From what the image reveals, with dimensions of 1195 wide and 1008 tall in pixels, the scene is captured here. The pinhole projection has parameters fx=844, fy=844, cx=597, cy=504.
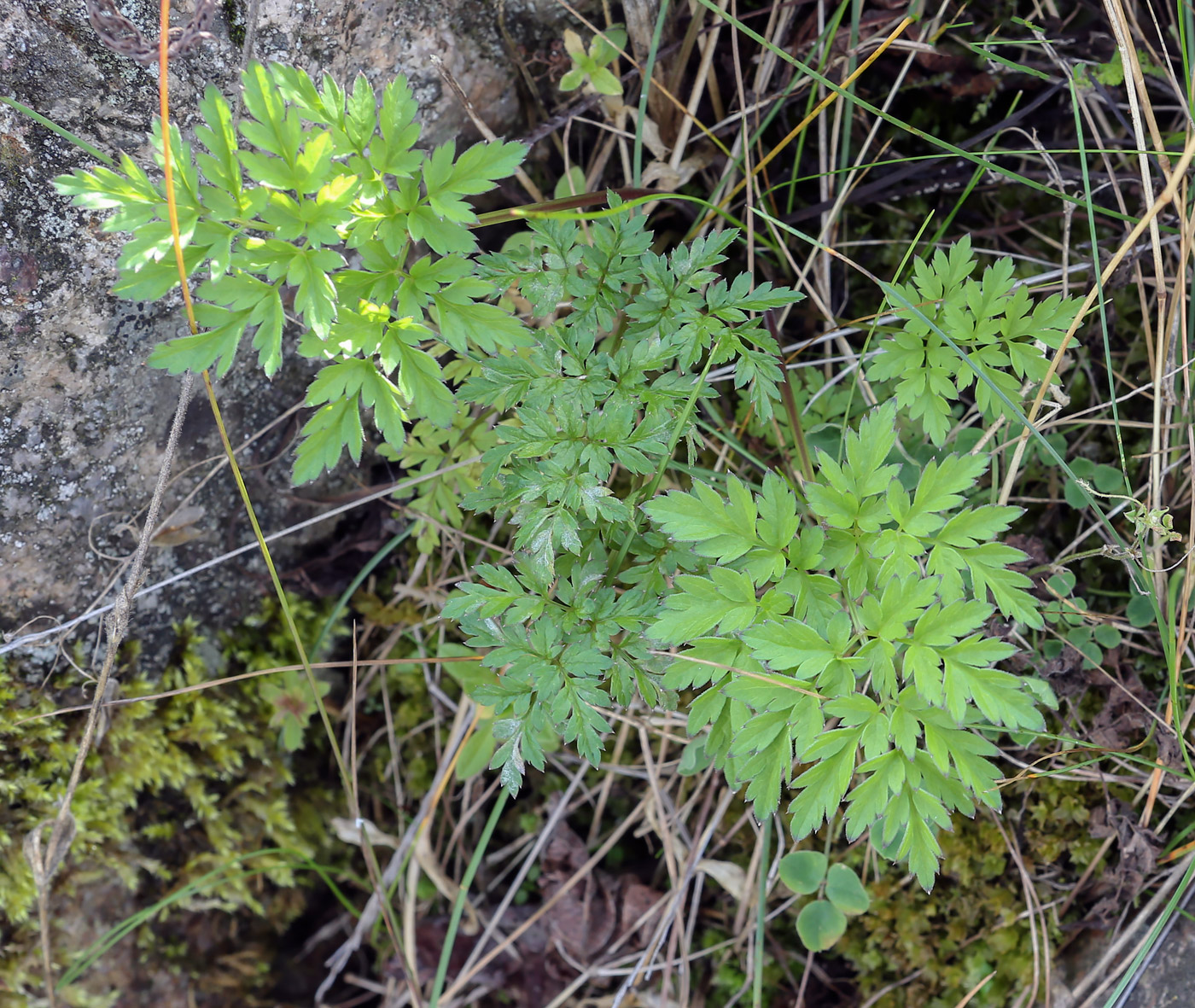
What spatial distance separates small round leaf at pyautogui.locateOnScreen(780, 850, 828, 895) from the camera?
2.32 meters

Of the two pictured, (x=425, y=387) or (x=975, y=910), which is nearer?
(x=425, y=387)

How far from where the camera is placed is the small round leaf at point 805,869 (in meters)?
→ 2.32

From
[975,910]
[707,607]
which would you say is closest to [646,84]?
[707,607]

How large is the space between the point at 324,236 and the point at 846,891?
2.12m

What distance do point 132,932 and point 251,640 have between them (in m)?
0.98

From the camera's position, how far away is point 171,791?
8.77 feet

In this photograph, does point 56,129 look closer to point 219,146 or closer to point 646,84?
point 219,146

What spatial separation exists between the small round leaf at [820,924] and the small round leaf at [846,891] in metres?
0.03

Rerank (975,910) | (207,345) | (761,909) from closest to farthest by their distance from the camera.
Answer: (207,345), (761,909), (975,910)

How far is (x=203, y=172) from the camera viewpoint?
1670mm

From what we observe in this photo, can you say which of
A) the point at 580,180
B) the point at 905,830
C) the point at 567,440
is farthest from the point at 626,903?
the point at 580,180

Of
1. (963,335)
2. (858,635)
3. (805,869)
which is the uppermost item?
(963,335)

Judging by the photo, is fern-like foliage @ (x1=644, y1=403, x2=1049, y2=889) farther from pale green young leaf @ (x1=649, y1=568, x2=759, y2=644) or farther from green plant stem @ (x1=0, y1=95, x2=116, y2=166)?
green plant stem @ (x1=0, y1=95, x2=116, y2=166)

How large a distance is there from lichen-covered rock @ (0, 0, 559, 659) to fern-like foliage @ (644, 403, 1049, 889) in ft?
4.51
